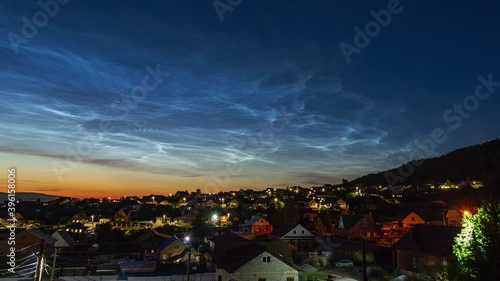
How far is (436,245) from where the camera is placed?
28969 mm

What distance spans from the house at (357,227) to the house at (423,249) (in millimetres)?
17597

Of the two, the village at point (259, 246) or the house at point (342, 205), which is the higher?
the house at point (342, 205)

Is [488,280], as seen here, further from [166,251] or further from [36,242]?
[36,242]

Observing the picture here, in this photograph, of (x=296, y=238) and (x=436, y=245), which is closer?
(x=436, y=245)

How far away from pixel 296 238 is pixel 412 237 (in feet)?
62.0

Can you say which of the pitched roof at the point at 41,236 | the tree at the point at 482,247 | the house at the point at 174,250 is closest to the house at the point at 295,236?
the house at the point at 174,250

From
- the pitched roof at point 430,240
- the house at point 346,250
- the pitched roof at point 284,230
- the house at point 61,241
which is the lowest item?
the house at point 61,241

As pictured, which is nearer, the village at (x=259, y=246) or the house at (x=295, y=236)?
the village at (x=259, y=246)

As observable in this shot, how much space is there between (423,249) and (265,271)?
13461mm

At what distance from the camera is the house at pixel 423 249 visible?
91.0 ft

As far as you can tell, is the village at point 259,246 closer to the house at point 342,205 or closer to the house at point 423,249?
the house at point 423,249

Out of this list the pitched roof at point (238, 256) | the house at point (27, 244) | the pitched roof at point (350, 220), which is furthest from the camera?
the pitched roof at point (350, 220)

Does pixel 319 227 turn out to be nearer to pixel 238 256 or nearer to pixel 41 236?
pixel 238 256

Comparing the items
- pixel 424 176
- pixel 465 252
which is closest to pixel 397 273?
pixel 465 252
